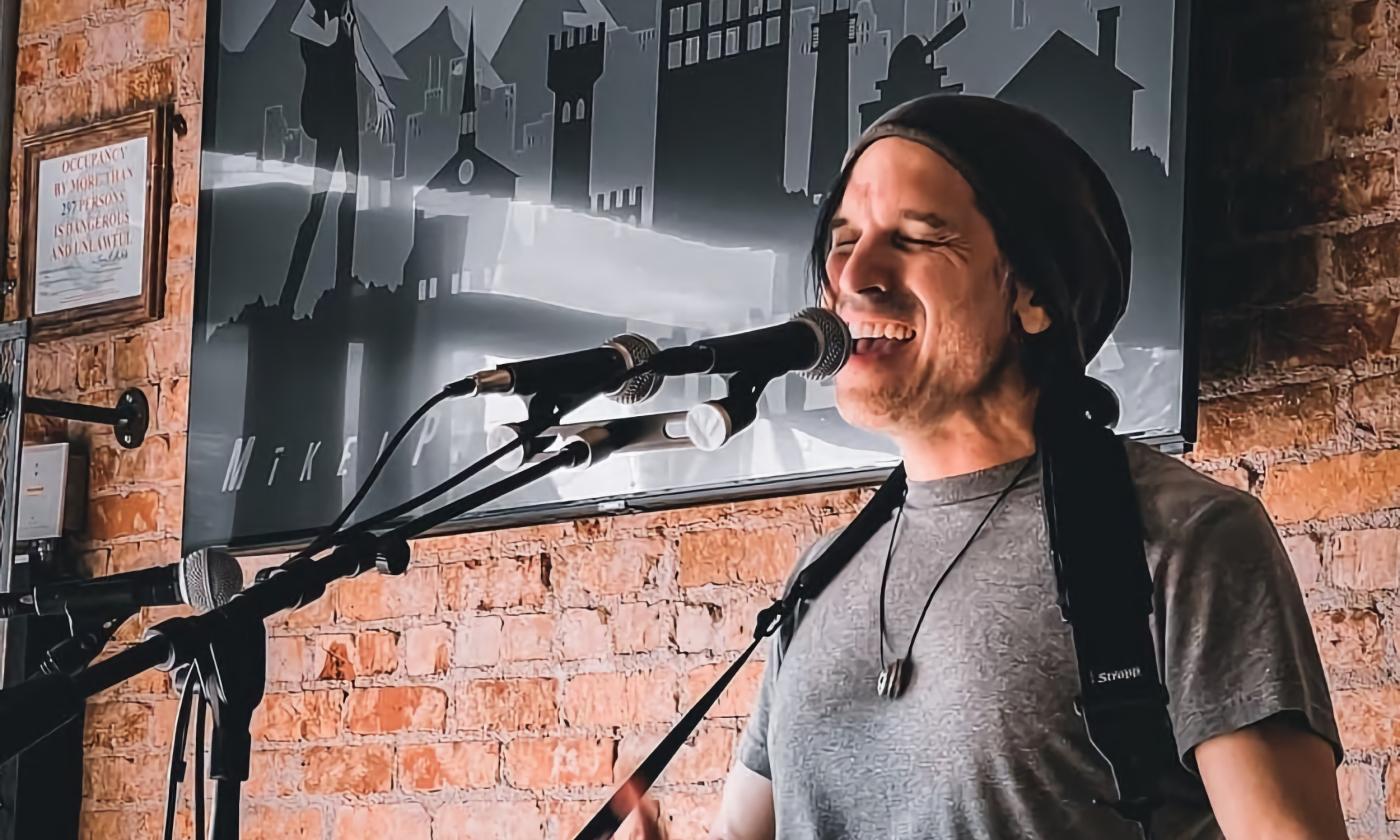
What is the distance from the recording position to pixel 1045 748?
1385 mm

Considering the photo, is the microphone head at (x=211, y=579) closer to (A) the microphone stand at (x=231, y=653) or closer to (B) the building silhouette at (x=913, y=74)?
(A) the microphone stand at (x=231, y=653)

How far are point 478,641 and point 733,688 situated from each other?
0.46 m

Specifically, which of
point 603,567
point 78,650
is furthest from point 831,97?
point 78,650

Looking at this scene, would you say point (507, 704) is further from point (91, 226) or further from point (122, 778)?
point (91, 226)

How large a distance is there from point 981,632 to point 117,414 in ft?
6.53

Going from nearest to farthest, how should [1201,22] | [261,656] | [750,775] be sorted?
[261,656], [750,775], [1201,22]

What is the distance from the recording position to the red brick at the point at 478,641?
2.66m

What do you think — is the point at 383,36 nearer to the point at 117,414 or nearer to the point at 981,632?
the point at 117,414

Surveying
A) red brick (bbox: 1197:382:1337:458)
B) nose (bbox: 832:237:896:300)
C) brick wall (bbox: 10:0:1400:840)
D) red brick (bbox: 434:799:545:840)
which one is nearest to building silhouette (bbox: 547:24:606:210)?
brick wall (bbox: 10:0:1400:840)

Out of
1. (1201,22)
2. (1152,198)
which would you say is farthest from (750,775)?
(1201,22)

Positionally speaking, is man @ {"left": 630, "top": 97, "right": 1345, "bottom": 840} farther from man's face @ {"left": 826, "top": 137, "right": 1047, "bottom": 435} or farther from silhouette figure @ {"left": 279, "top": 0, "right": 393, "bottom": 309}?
silhouette figure @ {"left": 279, "top": 0, "right": 393, "bottom": 309}

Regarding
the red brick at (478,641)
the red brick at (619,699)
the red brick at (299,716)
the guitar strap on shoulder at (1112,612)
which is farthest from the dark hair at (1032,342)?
the red brick at (299,716)

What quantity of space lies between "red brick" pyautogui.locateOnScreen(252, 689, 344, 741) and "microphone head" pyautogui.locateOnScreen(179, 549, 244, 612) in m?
1.42

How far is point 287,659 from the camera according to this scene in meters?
2.88
